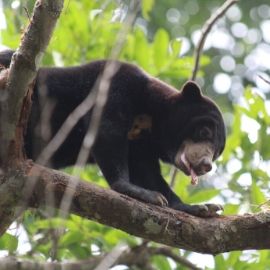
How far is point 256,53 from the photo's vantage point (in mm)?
19203

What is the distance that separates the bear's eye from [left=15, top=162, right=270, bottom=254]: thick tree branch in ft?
5.54

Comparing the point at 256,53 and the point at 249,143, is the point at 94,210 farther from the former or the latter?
the point at 256,53

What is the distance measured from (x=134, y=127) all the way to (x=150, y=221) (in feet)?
5.86

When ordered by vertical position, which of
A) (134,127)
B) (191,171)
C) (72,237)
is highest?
(134,127)

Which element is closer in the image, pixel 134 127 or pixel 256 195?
pixel 256 195

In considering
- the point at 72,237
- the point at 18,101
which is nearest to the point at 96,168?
the point at 72,237

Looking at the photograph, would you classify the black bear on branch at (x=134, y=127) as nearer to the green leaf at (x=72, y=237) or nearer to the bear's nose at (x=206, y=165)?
the bear's nose at (x=206, y=165)

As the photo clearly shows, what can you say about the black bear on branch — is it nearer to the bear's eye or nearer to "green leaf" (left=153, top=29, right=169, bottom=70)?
the bear's eye

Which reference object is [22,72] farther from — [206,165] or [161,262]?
[161,262]

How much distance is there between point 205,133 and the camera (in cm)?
658

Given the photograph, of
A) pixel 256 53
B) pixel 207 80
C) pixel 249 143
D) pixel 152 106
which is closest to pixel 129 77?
pixel 152 106

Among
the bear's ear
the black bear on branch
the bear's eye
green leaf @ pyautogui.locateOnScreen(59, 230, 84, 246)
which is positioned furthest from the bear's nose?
green leaf @ pyautogui.locateOnScreen(59, 230, 84, 246)

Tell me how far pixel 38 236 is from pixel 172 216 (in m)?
2.31

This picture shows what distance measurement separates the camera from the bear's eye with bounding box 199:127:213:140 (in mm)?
6551
